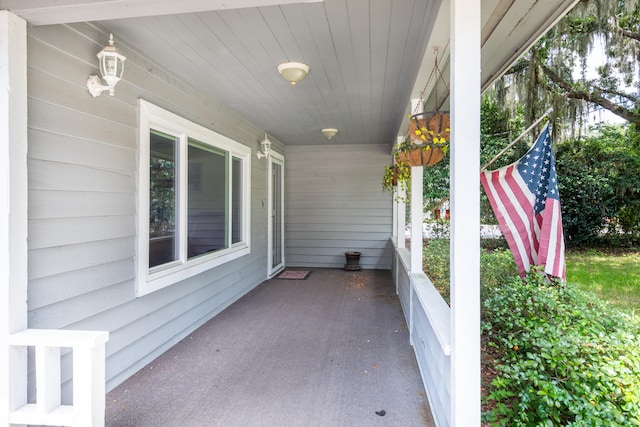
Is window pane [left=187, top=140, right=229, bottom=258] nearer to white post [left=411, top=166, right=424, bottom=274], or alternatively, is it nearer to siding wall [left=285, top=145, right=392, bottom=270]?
white post [left=411, top=166, right=424, bottom=274]

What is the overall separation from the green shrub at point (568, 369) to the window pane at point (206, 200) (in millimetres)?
2891

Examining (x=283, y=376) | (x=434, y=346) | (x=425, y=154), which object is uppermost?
(x=425, y=154)

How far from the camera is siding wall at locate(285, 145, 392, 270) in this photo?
6.93m

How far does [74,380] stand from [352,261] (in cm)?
554

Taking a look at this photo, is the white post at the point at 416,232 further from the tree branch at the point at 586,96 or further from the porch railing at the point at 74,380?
the tree branch at the point at 586,96

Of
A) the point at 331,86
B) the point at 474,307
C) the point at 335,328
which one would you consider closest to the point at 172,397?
the point at 335,328

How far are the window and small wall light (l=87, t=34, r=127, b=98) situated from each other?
1.49ft

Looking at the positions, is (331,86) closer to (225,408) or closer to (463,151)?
(463,151)

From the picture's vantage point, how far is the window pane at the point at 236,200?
182 inches

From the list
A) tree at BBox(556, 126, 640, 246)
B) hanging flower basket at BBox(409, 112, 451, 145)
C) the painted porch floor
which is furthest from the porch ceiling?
tree at BBox(556, 126, 640, 246)

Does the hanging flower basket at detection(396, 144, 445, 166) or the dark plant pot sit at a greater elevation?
the hanging flower basket at detection(396, 144, 445, 166)

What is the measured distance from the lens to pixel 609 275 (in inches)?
199

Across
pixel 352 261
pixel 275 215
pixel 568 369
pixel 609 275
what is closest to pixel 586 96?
pixel 609 275

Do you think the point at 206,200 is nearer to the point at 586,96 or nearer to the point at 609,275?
the point at 609,275
